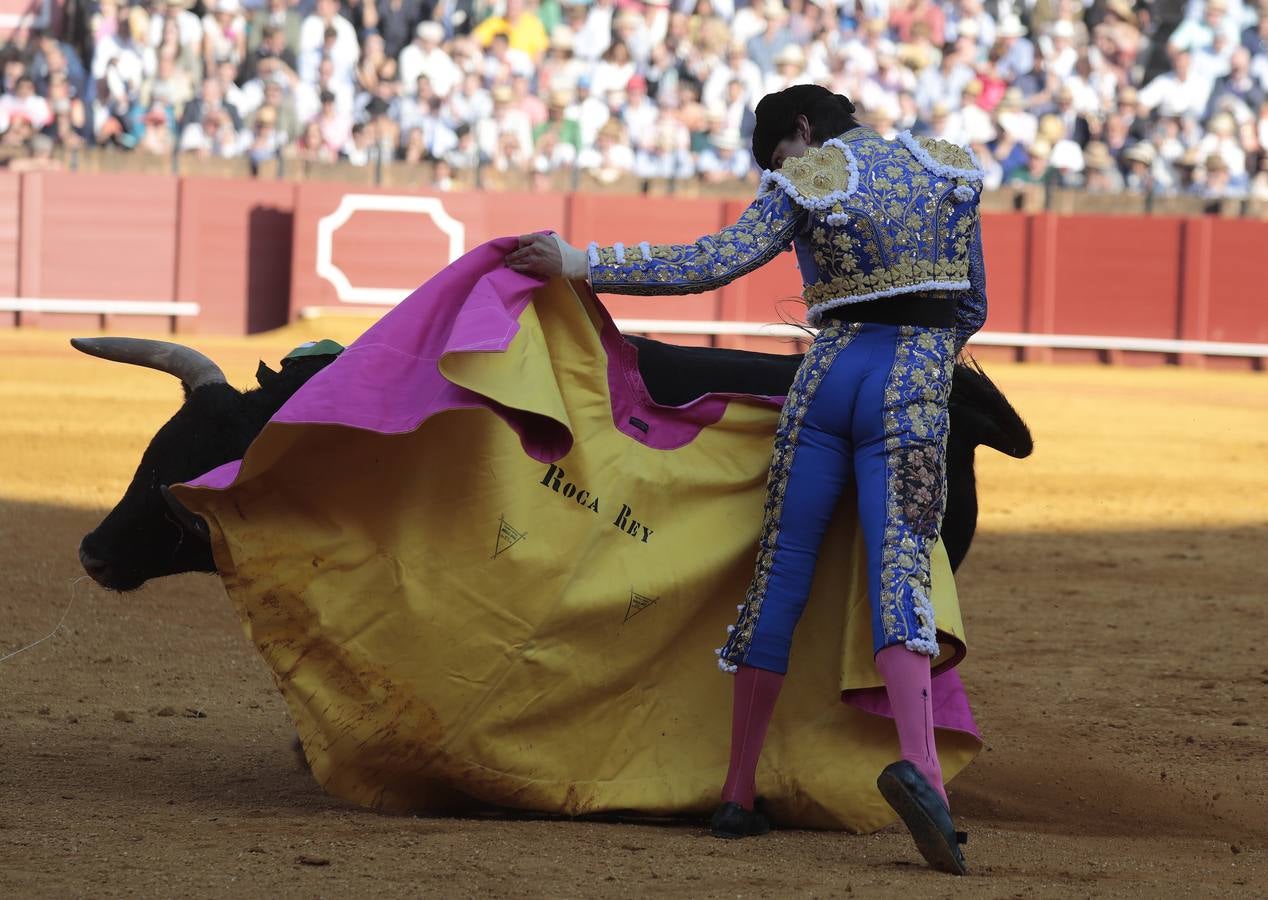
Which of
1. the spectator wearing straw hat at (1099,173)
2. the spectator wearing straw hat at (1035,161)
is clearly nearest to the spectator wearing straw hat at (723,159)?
the spectator wearing straw hat at (1035,161)

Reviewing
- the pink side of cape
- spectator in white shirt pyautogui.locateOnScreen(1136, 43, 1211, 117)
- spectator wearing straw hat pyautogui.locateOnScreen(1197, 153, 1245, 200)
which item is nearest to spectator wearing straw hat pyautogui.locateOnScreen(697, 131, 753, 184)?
spectator in white shirt pyautogui.locateOnScreen(1136, 43, 1211, 117)

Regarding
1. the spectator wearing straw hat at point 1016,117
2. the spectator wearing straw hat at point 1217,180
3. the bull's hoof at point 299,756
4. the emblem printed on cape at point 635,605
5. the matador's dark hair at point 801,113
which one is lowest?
the bull's hoof at point 299,756

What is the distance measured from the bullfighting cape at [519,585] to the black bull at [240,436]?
212 millimetres

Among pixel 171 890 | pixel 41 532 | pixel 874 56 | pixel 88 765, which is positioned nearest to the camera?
pixel 171 890

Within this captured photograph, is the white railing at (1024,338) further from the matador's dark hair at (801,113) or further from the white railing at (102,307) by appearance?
the matador's dark hair at (801,113)

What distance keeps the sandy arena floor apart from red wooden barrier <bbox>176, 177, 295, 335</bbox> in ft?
15.8

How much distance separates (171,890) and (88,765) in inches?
37.3

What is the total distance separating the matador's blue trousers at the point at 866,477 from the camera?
239cm

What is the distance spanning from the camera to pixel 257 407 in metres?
2.91

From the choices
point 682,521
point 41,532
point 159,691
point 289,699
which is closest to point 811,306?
point 682,521

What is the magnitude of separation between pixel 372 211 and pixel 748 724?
9402 millimetres

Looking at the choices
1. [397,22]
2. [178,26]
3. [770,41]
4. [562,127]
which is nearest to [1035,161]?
[770,41]

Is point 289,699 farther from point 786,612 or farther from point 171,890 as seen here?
point 786,612

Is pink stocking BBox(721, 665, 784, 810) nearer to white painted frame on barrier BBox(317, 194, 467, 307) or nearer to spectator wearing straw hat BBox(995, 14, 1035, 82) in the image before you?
white painted frame on barrier BBox(317, 194, 467, 307)
